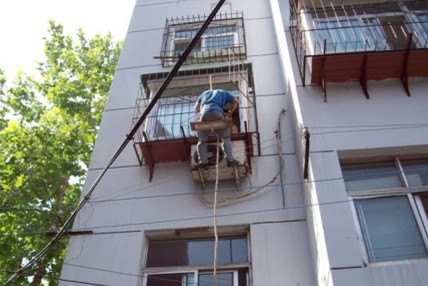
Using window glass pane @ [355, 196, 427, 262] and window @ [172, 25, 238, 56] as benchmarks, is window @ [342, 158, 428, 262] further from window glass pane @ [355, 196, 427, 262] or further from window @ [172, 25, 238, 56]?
window @ [172, 25, 238, 56]

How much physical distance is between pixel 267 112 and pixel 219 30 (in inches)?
168

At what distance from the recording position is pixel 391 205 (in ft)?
17.1

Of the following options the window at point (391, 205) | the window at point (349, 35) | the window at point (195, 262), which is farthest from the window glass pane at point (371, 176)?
the window at point (349, 35)

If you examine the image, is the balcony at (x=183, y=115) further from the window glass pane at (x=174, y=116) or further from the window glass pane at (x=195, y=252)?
the window glass pane at (x=195, y=252)

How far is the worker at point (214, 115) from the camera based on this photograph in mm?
6270

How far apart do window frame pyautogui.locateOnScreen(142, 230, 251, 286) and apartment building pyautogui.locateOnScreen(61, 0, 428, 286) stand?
19mm

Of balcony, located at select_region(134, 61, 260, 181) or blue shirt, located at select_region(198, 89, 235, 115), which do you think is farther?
balcony, located at select_region(134, 61, 260, 181)

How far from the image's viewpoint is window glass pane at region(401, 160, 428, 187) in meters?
5.49

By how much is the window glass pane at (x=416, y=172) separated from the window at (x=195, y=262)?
2.53m

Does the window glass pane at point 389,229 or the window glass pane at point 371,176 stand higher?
the window glass pane at point 371,176

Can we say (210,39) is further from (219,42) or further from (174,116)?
(174,116)

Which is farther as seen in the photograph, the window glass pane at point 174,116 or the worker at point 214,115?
the window glass pane at point 174,116

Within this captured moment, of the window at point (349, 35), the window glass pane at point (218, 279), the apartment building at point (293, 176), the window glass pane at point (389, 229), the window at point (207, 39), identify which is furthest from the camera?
the window at point (207, 39)

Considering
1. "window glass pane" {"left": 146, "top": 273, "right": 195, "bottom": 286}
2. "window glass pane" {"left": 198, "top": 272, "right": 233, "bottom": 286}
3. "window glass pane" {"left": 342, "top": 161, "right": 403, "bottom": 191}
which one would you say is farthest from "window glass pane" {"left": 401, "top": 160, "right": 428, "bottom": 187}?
"window glass pane" {"left": 146, "top": 273, "right": 195, "bottom": 286}
